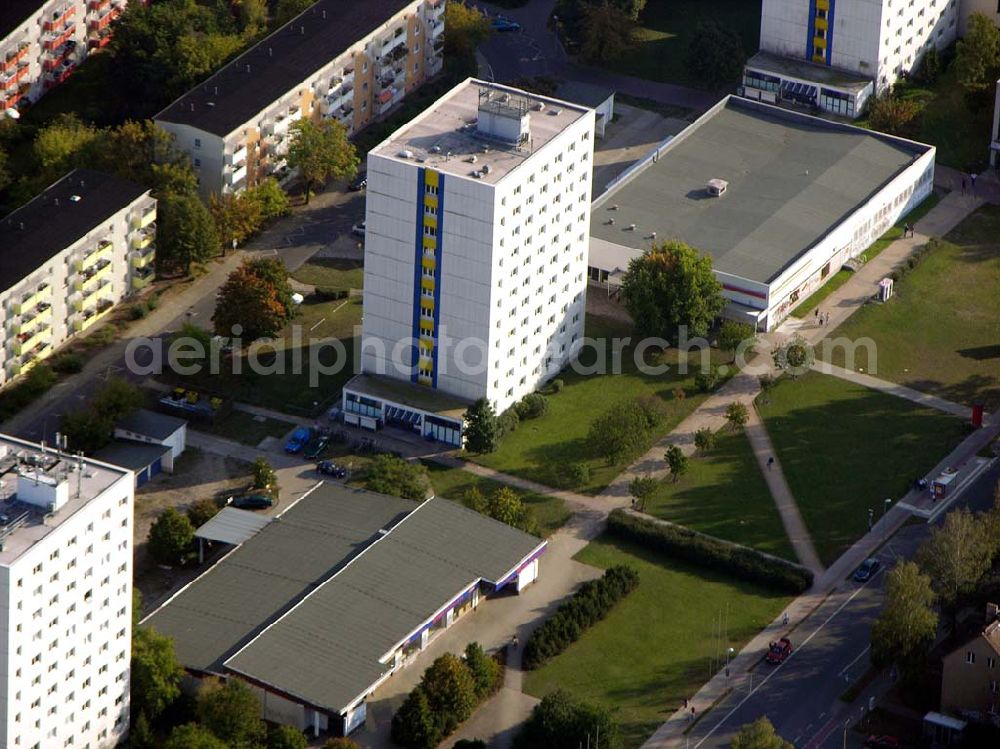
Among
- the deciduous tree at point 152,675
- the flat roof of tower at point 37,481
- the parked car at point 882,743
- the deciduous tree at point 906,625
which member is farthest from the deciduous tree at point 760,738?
the flat roof of tower at point 37,481

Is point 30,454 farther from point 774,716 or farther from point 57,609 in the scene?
point 774,716

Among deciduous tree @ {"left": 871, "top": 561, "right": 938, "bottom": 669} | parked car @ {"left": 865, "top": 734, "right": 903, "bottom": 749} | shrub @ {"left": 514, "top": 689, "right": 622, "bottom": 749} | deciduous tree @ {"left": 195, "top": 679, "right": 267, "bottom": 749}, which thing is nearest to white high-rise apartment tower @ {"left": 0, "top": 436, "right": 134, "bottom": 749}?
deciduous tree @ {"left": 195, "top": 679, "right": 267, "bottom": 749}

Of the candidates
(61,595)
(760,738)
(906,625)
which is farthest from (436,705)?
(906,625)

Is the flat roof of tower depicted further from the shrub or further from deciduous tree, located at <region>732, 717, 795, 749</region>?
deciduous tree, located at <region>732, 717, 795, 749</region>

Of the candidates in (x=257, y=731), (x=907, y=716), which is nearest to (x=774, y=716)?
(x=907, y=716)

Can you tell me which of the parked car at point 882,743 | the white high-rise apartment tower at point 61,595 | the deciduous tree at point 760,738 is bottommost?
the parked car at point 882,743

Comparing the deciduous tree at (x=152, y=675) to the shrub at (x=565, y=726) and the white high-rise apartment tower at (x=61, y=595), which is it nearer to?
the white high-rise apartment tower at (x=61, y=595)

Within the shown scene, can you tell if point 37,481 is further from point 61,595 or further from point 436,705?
point 436,705
